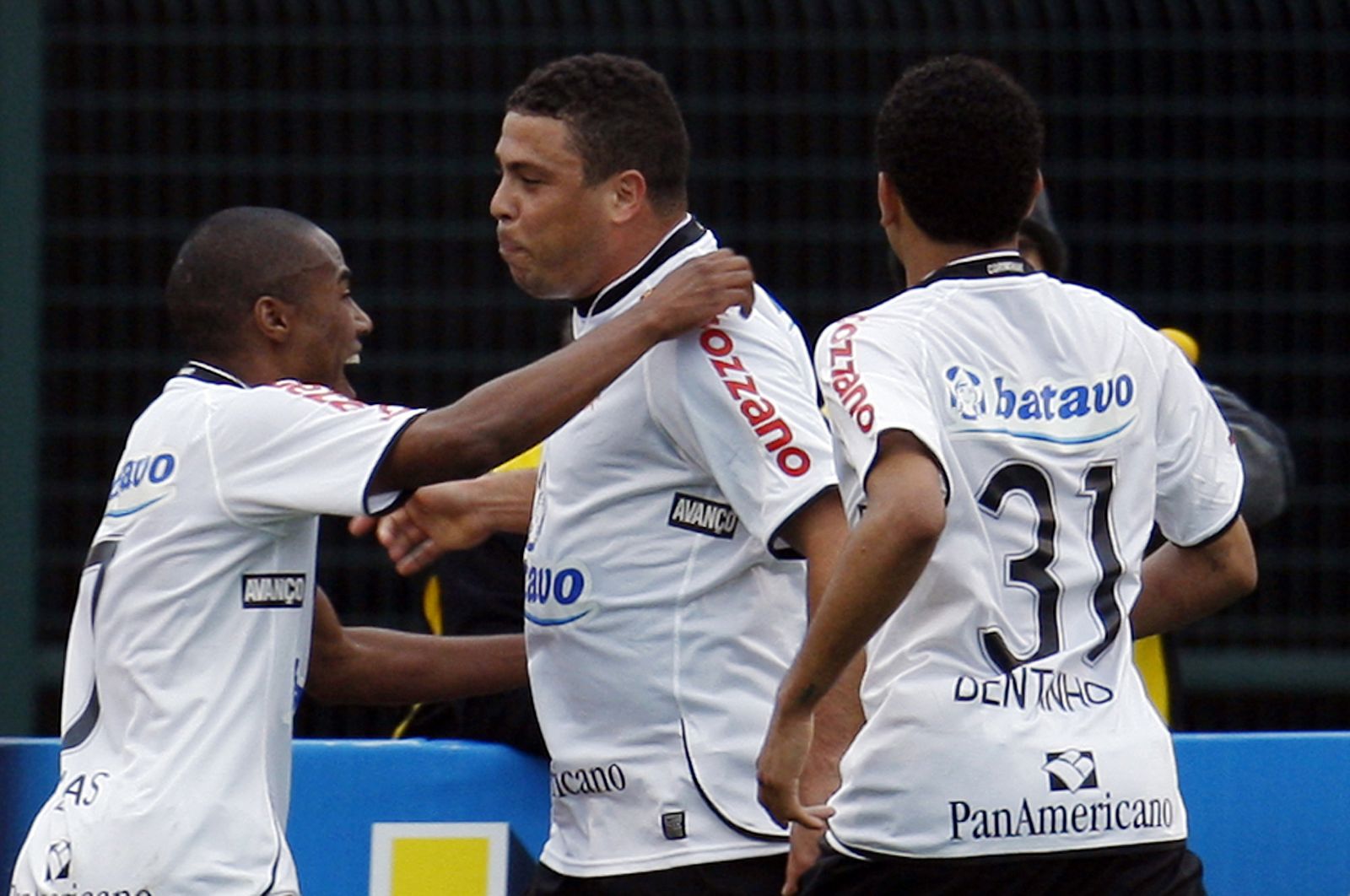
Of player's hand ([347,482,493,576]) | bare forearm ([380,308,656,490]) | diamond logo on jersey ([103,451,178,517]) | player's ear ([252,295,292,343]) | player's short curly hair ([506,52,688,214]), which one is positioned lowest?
player's hand ([347,482,493,576])

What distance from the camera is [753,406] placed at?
11.8ft

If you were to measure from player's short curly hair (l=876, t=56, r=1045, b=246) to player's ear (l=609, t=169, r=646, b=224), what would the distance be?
1.79 feet

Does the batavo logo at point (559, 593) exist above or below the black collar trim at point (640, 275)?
below

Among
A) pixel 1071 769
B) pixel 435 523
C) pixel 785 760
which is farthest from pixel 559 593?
pixel 1071 769

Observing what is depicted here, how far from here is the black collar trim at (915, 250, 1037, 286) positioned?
3.39 metres

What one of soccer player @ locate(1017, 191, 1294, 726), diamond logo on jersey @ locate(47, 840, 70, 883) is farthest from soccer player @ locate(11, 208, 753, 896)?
soccer player @ locate(1017, 191, 1294, 726)

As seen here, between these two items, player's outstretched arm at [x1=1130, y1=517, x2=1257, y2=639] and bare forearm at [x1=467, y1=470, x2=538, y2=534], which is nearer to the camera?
player's outstretched arm at [x1=1130, y1=517, x2=1257, y2=639]

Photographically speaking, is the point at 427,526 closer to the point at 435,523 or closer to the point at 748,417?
the point at 435,523

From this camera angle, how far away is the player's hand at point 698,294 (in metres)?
3.58

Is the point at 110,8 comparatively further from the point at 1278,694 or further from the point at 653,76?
the point at 1278,694

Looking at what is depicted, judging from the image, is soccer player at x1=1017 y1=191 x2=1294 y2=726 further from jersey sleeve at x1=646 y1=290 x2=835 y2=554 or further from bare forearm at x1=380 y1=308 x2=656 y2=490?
bare forearm at x1=380 y1=308 x2=656 y2=490

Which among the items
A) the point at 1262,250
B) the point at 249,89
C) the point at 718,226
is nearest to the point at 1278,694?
the point at 1262,250

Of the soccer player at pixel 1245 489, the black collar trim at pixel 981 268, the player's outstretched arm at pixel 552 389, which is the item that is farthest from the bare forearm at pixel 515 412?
the soccer player at pixel 1245 489

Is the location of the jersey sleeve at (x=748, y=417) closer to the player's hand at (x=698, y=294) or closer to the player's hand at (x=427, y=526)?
the player's hand at (x=698, y=294)
